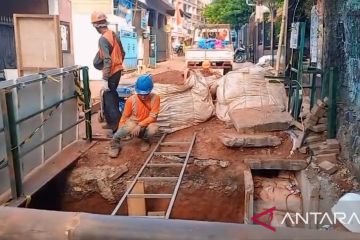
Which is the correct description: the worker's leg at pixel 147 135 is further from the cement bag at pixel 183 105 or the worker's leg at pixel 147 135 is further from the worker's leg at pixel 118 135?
the cement bag at pixel 183 105

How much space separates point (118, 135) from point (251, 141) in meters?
1.75

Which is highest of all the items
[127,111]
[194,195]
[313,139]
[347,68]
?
[347,68]

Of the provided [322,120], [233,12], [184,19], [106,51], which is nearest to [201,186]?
[322,120]

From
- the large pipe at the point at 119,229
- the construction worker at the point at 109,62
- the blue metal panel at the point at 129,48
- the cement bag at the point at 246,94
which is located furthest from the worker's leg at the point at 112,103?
the blue metal panel at the point at 129,48

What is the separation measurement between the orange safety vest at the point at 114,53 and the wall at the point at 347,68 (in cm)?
299

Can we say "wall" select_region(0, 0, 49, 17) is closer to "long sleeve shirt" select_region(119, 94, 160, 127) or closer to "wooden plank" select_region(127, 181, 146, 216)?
"long sleeve shirt" select_region(119, 94, 160, 127)

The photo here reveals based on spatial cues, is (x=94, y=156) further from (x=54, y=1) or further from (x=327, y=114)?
(x=54, y=1)

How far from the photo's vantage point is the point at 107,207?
18.1ft

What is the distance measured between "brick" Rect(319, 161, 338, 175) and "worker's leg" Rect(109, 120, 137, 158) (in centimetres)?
241

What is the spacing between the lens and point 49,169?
5062mm

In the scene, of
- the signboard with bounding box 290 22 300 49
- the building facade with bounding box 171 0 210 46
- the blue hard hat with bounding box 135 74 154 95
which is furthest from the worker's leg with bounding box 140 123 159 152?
the building facade with bounding box 171 0 210 46

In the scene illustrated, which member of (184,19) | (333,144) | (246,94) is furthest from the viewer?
(184,19)

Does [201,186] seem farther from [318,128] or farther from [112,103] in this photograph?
[112,103]

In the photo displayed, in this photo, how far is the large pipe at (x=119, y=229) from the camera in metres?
0.99
